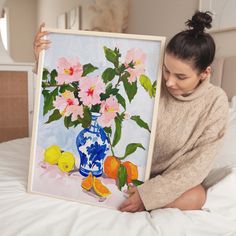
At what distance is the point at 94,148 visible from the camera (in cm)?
113

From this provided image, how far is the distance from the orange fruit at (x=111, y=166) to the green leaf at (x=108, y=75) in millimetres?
275

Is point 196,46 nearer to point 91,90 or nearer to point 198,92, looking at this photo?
point 198,92

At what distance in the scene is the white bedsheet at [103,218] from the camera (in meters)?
0.89

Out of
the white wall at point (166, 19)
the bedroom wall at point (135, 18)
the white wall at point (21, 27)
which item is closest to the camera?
the white wall at point (166, 19)

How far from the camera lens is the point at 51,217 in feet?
3.14

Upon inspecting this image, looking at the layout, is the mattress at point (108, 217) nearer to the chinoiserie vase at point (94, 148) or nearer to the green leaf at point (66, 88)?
the chinoiserie vase at point (94, 148)

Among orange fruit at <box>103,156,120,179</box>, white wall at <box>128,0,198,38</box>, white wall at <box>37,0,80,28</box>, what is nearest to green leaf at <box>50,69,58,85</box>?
orange fruit at <box>103,156,120,179</box>

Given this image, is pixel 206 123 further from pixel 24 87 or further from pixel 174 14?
pixel 24 87

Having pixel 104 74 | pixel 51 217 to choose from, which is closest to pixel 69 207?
pixel 51 217

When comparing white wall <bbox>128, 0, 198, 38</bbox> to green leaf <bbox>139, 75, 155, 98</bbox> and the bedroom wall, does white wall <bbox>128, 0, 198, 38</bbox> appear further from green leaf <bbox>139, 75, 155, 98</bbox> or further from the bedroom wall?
green leaf <bbox>139, 75, 155, 98</bbox>

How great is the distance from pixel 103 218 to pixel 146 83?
1.55ft

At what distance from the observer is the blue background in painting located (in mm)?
1106

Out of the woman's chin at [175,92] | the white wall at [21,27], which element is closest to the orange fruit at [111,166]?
the woman's chin at [175,92]

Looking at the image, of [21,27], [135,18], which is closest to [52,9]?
[21,27]
